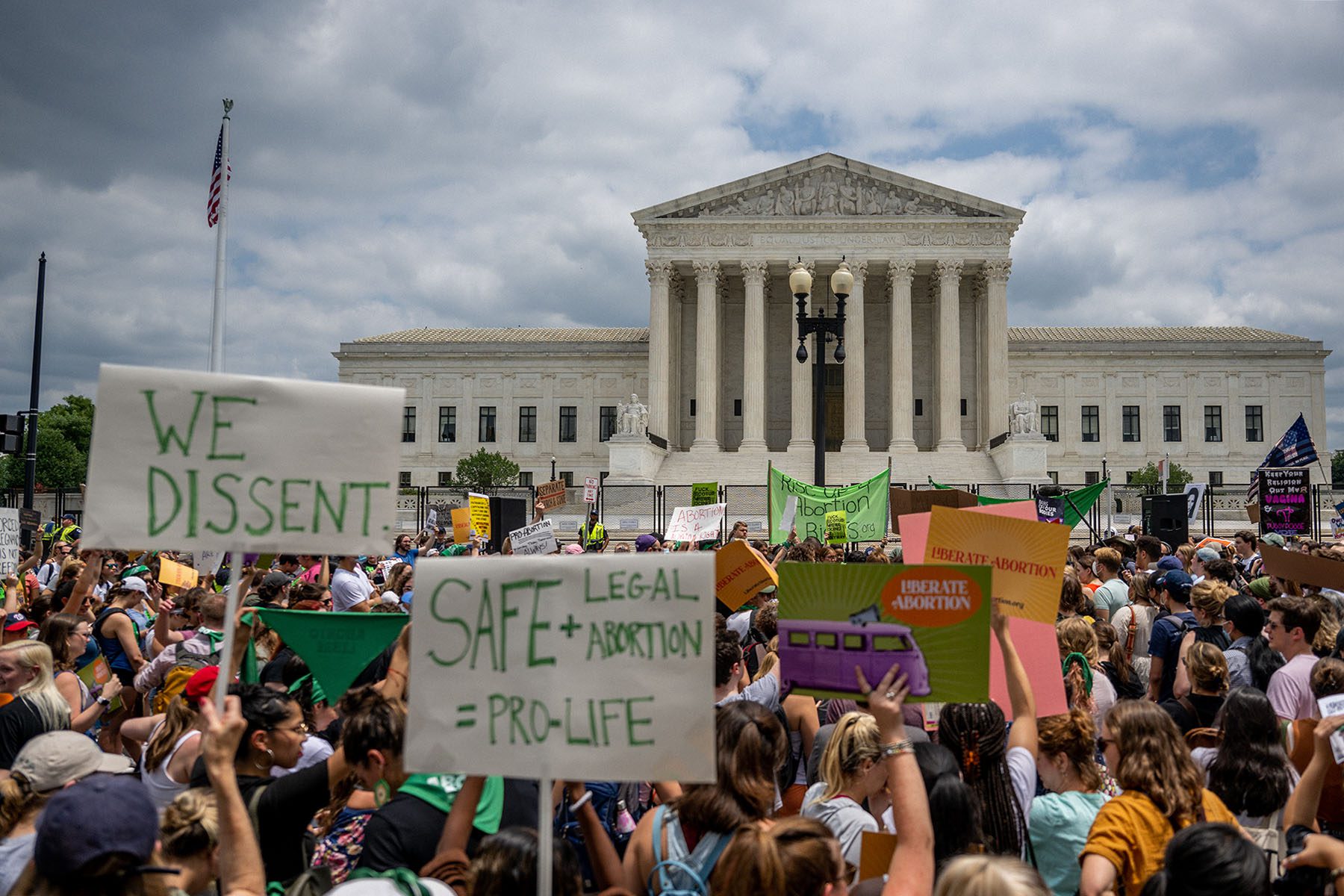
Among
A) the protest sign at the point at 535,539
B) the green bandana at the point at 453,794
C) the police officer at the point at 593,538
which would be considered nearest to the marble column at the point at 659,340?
the police officer at the point at 593,538

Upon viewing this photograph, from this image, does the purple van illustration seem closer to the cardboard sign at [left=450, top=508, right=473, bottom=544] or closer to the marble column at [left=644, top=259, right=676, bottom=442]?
the cardboard sign at [left=450, top=508, right=473, bottom=544]

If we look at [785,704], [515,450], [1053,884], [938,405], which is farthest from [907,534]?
[515,450]

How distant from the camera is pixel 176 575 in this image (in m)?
11.0

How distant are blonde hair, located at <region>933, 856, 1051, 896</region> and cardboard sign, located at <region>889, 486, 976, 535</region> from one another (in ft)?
41.4

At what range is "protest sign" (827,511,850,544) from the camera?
17.3 meters

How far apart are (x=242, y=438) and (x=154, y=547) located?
51 centimetres

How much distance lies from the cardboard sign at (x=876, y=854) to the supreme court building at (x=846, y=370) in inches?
1693

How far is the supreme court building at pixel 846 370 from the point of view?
167 feet

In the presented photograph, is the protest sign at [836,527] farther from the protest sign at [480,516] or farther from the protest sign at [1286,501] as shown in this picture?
the protest sign at [1286,501]

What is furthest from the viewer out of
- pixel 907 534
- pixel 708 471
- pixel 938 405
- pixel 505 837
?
pixel 938 405

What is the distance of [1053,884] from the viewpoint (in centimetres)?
405

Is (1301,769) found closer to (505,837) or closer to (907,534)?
(907,534)

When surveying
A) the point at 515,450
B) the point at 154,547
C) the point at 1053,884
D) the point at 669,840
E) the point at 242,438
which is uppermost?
the point at 515,450

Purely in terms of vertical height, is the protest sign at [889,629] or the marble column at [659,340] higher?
the marble column at [659,340]
